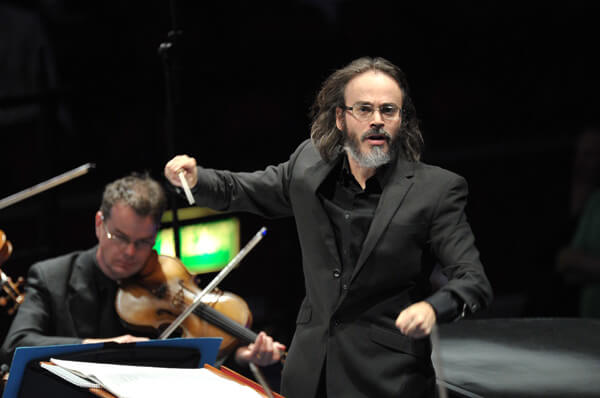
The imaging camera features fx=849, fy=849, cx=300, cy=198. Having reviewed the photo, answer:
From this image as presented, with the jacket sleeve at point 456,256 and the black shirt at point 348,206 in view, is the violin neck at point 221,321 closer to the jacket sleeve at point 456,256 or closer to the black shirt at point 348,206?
the black shirt at point 348,206

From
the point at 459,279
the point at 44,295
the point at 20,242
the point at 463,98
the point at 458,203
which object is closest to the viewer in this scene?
the point at 459,279

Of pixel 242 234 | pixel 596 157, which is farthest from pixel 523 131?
pixel 242 234

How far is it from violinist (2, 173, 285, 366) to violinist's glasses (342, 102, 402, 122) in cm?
84

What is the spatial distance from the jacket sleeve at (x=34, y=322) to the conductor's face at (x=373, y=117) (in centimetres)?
92

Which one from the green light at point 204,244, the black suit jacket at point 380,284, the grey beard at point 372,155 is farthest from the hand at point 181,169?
the green light at point 204,244

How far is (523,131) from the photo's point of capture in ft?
15.3

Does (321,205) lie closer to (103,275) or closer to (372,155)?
(372,155)

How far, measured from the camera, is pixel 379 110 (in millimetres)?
1574

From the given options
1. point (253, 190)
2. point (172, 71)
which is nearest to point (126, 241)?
point (172, 71)

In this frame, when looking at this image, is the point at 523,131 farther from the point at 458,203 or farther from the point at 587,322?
the point at 458,203

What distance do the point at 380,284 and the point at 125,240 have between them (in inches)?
35.2

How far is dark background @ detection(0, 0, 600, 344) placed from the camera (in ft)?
10.8

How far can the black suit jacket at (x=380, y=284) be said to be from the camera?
60.4 inches

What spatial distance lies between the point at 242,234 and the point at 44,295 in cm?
114
